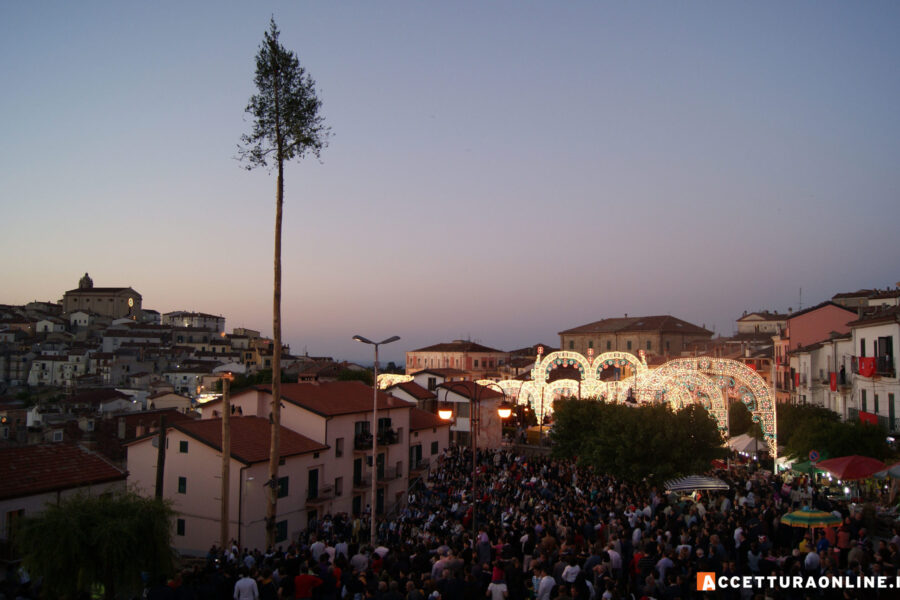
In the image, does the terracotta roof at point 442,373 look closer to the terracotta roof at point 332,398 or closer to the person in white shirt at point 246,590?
the terracotta roof at point 332,398

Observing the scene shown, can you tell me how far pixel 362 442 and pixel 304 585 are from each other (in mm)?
22323

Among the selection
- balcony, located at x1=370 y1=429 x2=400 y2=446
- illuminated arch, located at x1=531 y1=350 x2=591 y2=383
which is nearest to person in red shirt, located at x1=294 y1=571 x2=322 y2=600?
balcony, located at x1=370 y1=429 x2=400 y2=446

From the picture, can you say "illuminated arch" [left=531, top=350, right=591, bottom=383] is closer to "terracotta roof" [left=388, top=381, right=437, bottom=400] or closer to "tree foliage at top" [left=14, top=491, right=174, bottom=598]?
"terracotta roof" [left=388, top=381, right=437, bottom=400]

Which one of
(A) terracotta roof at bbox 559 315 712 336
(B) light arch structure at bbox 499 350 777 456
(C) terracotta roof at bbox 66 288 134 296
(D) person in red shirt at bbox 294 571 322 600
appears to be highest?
(C) terracotta roof at bbox 66 288 134 296

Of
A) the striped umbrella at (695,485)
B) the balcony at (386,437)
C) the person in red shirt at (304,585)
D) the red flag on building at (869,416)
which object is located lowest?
Result: the balcony at (386,437)

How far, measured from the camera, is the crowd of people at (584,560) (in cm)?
1116

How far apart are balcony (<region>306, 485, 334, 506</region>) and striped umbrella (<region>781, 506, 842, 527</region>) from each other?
20.7 m

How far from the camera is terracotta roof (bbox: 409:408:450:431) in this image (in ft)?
131

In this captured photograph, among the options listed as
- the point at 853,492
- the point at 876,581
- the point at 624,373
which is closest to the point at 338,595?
the point at 876,581

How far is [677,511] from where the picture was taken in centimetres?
1803

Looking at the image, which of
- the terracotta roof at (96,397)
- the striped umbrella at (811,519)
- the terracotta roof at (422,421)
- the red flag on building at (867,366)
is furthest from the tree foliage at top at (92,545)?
the terracotta roof at (96,397)

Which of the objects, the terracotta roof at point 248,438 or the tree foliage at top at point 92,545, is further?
the terracotta roof at point 248,438

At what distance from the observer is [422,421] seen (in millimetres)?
40969

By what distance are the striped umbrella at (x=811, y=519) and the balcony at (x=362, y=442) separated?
75.1 ft
